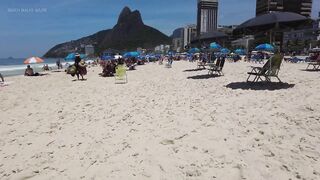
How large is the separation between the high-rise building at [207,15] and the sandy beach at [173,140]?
17579 centimetres

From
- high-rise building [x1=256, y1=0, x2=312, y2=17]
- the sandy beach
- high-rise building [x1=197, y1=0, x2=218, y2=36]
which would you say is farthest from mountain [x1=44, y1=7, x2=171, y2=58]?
the sandy beach

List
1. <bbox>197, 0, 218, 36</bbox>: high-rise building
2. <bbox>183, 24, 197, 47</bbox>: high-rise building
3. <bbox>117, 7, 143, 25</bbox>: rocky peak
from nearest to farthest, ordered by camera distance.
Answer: <bbox>183, 24, 197, 47</bbox>: high-rise building, <bbox>197, 0, 218, 36</bbox>: high-rise building, <bbox>117, 7, 143, 25</bbox>: rocky peak

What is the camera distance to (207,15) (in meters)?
182

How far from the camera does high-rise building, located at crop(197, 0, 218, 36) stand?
584ft

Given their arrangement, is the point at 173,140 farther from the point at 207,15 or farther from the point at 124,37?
the point at 124,37

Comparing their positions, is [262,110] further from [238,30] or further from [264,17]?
[238,30]

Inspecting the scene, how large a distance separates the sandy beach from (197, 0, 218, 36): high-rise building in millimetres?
175794

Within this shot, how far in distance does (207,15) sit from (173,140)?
187909 millimetres

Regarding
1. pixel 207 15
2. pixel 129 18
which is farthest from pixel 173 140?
pixel 129 18

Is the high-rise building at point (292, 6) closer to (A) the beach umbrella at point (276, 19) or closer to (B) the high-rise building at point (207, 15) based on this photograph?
(A) the beach umbrella at point (276, 19)

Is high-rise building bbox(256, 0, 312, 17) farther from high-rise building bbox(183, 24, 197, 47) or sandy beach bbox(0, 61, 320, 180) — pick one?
sandy beach bbox(0, 61, 320, 180)

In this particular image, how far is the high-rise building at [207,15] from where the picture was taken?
178 m

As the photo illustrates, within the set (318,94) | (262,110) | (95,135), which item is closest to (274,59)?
(318,94)

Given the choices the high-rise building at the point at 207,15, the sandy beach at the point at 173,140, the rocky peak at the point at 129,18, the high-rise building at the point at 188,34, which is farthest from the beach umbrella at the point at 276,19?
the rocky peak at the point at 129,18
